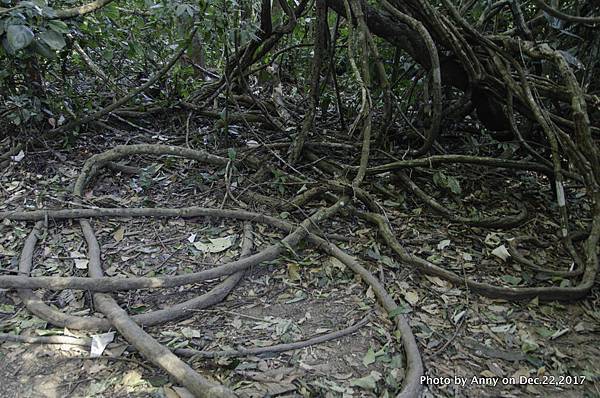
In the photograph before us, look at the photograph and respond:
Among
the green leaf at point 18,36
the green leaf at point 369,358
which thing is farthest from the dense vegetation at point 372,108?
the green leaf at point 369,358

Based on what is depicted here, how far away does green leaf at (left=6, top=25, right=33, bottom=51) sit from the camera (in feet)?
7.94

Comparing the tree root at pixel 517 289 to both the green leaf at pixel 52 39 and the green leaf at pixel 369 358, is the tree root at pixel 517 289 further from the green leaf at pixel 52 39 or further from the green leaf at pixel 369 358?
the green leaf at pixel 52 39

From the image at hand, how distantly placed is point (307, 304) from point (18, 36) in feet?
6.71

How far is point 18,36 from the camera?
243cm

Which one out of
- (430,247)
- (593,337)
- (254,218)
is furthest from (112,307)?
(593,337)

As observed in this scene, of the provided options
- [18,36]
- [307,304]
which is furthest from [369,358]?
[18,36]

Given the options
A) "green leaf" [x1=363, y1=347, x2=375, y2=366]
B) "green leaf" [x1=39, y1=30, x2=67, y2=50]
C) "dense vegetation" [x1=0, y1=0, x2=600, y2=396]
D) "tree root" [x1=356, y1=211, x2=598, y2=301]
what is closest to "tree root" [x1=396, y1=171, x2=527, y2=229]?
"dense vegetation" [x1=0, y1=0, x2=600, y2=396]

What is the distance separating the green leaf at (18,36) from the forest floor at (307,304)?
0.96 m

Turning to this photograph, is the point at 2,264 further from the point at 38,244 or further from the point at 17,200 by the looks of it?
the point at 17,200

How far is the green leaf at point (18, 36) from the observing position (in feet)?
7.94

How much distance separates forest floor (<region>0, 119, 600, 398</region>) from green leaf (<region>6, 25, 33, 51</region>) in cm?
96

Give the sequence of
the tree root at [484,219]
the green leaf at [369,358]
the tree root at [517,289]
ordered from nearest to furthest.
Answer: the green leaf at [369,358] < the tree root at [517,289] < the tree root at [484,219]

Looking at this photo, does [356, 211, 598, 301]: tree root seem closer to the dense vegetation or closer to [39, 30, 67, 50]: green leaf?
the dense vegetation

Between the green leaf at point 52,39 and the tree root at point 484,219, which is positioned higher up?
the green leaf at point 52,39
